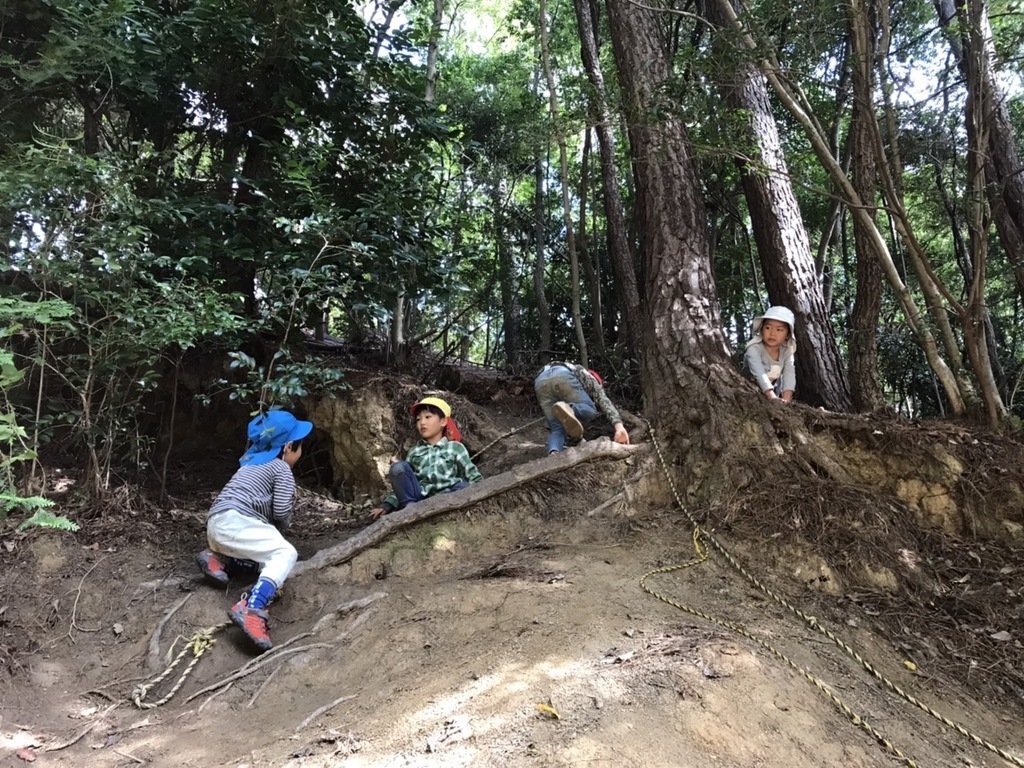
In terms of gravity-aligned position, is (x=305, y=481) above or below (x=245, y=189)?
below

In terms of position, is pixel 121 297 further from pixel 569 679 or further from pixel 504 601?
pixel 569 679

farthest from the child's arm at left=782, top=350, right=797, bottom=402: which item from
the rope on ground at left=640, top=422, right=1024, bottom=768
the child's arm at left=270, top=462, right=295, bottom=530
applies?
the child's arm at left=270, top=462, right=295, bottom=530

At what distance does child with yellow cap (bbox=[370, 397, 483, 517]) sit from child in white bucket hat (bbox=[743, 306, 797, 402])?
2699mm

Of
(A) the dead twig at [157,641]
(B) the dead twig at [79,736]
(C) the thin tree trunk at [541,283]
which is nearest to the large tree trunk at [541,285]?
(C) the thin tree trunk at [541,283]

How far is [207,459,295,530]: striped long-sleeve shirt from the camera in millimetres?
4121

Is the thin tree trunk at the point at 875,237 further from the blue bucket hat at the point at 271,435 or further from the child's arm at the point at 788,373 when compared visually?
the blue bucket hat at the point at 271,435

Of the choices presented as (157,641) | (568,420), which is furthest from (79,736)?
(568,420)

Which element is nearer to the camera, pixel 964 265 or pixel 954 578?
pixel 954 578

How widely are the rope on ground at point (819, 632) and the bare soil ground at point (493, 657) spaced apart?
0.04m

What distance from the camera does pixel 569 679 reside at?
2.72 metres

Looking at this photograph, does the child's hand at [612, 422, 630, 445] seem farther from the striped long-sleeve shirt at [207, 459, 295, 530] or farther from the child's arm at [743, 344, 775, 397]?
the striped long-sleeve shirt at [207, 459, 295, 530]

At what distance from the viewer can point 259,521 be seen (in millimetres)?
4102

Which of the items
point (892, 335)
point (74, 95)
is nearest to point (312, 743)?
point (74, 95)

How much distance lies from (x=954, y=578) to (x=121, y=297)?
19.3 ft
